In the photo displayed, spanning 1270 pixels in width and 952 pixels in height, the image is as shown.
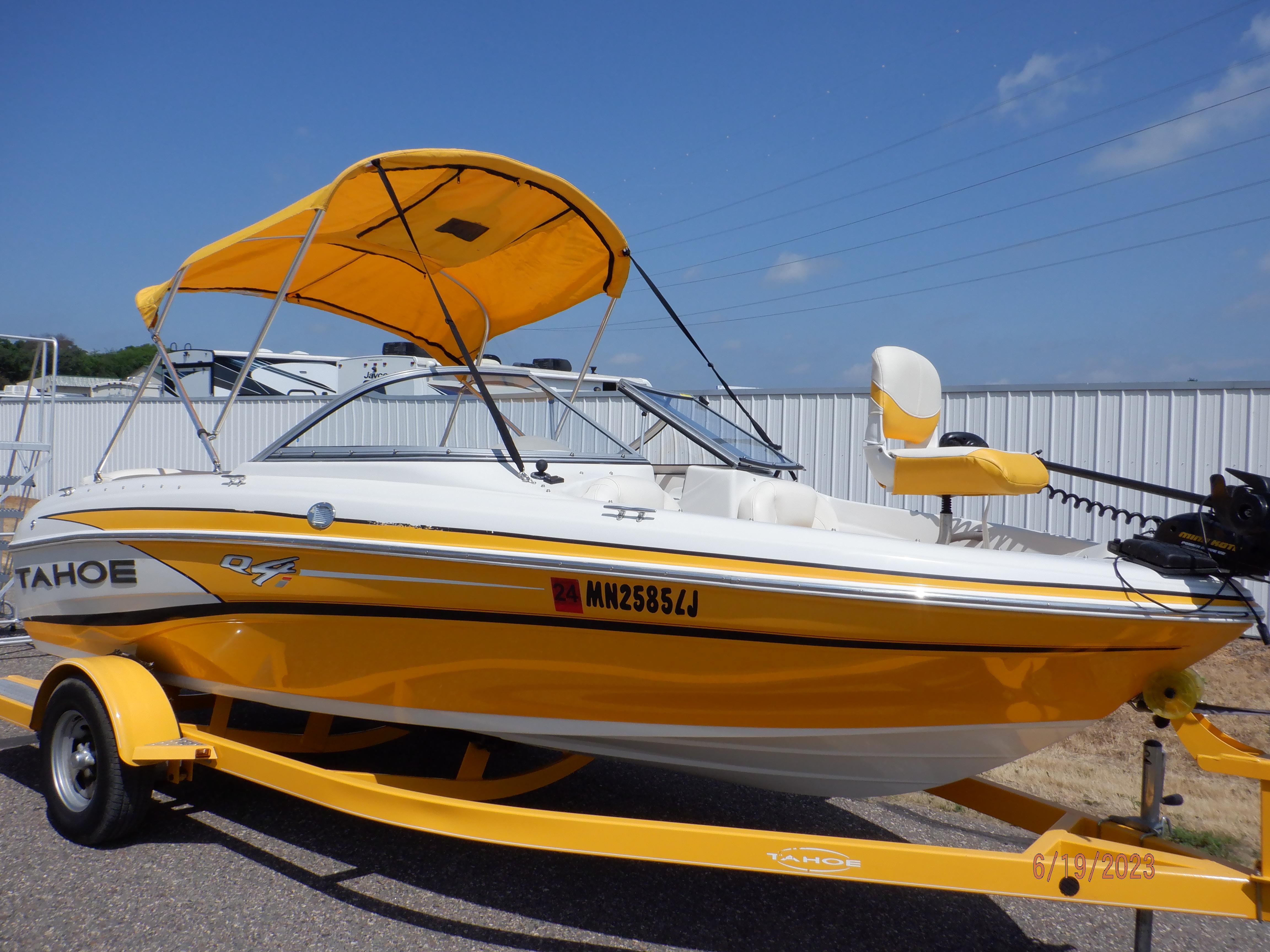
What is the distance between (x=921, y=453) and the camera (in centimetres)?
318

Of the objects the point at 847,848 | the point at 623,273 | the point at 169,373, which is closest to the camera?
the point at 847,848

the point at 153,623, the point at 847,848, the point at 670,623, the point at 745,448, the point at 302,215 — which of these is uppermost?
the point at 302,215

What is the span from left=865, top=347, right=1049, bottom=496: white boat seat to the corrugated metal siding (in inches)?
34.3

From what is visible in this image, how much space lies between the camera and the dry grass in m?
3.57

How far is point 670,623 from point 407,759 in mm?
2230

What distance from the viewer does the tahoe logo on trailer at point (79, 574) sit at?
11.3 feet

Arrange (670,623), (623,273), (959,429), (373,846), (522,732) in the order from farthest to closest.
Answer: (959,429) → (623,273) → (373,846) → (522,732) → (670,623)

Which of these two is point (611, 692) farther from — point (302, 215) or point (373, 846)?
point (302, 215)

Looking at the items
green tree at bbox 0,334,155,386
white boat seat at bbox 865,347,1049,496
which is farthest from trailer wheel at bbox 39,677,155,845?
green tree at bbox 0,334,155,386

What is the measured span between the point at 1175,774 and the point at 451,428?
147 inches

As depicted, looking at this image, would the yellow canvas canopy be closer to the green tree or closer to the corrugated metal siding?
the corrugated metal siding

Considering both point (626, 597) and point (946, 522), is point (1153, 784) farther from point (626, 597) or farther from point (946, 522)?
point (626, 597)

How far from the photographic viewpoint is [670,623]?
243 cm

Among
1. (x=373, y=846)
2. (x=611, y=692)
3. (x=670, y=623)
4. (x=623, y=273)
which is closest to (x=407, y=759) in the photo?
(x=373, y=846)
